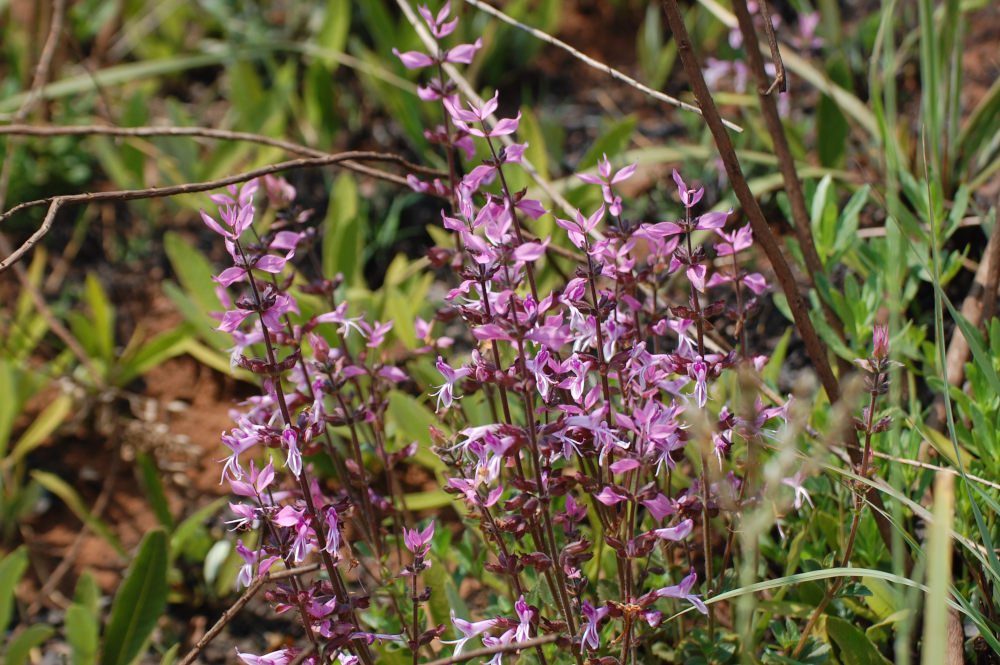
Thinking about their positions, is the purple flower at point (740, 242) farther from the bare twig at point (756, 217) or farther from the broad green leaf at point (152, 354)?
the broad green leaf at point (152, 354)

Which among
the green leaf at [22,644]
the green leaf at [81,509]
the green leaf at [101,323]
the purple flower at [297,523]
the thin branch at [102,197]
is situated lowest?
the green leaf at [22,644]

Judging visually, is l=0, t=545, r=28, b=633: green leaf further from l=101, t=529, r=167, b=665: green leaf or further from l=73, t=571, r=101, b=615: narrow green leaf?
l=101, t=529, r=167, b=665: green leaf

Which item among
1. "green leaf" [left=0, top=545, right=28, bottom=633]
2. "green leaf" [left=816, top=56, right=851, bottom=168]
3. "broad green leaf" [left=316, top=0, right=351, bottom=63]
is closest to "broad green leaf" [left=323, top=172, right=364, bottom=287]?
"broad green leaf" [left=316, top=0, right=351, bottom=63]

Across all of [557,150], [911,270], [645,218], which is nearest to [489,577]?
[911,270]

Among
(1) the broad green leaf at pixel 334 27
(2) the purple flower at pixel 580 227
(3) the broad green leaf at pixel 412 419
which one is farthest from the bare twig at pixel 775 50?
(1) the broad green leaf at pixel 334 27

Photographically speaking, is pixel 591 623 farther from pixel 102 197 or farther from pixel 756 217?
pixel 102 197

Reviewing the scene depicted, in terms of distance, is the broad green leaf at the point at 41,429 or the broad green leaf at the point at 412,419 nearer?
the broad green leaf at the point at 412,419

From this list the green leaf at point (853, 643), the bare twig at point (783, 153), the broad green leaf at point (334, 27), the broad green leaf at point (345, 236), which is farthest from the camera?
the broad green leaf at point (334, 27)
